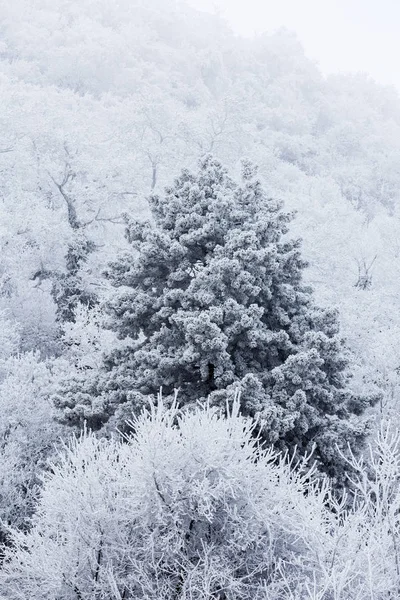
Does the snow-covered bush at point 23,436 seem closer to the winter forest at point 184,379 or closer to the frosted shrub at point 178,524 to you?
the winter forest at point 184,379

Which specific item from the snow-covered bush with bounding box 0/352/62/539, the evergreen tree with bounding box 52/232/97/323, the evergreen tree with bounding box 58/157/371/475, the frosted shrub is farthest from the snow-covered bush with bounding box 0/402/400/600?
the evergreen tree with bounding box 52/232/97/323

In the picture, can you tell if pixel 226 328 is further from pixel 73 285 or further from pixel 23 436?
pixel 73 285

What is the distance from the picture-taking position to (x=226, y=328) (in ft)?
44.1

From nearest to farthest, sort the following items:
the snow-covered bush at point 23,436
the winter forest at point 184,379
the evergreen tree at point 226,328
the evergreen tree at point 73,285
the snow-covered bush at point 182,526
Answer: the snow-covered bush at point 182,526 < the winter forest at point 184,379 < the evergreen tree at point 226,328 < the snow-covered bush at point 23,436 < the evergreen tree at point 73,285

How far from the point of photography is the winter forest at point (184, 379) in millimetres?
9352

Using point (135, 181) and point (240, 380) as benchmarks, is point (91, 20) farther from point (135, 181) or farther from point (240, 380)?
point (240, 380)

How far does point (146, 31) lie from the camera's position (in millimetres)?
67875

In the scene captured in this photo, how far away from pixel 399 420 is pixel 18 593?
12.4m

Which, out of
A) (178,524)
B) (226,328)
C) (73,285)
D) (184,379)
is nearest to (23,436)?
(184,379)

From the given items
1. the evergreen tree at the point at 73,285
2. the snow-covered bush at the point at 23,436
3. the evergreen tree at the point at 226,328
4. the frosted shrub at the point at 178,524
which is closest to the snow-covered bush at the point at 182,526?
the frosted shrub at the point at 178,524

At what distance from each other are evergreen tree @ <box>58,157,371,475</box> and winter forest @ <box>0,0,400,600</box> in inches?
2.3

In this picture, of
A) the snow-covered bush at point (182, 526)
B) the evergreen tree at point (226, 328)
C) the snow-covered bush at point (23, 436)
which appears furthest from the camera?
the snow-covered bush at point (23, 436)

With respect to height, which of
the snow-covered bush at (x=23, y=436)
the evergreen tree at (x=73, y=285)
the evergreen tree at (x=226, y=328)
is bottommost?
the snow-covered bush at (x=23, y=436)

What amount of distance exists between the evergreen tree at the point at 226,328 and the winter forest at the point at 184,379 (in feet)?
0.19
